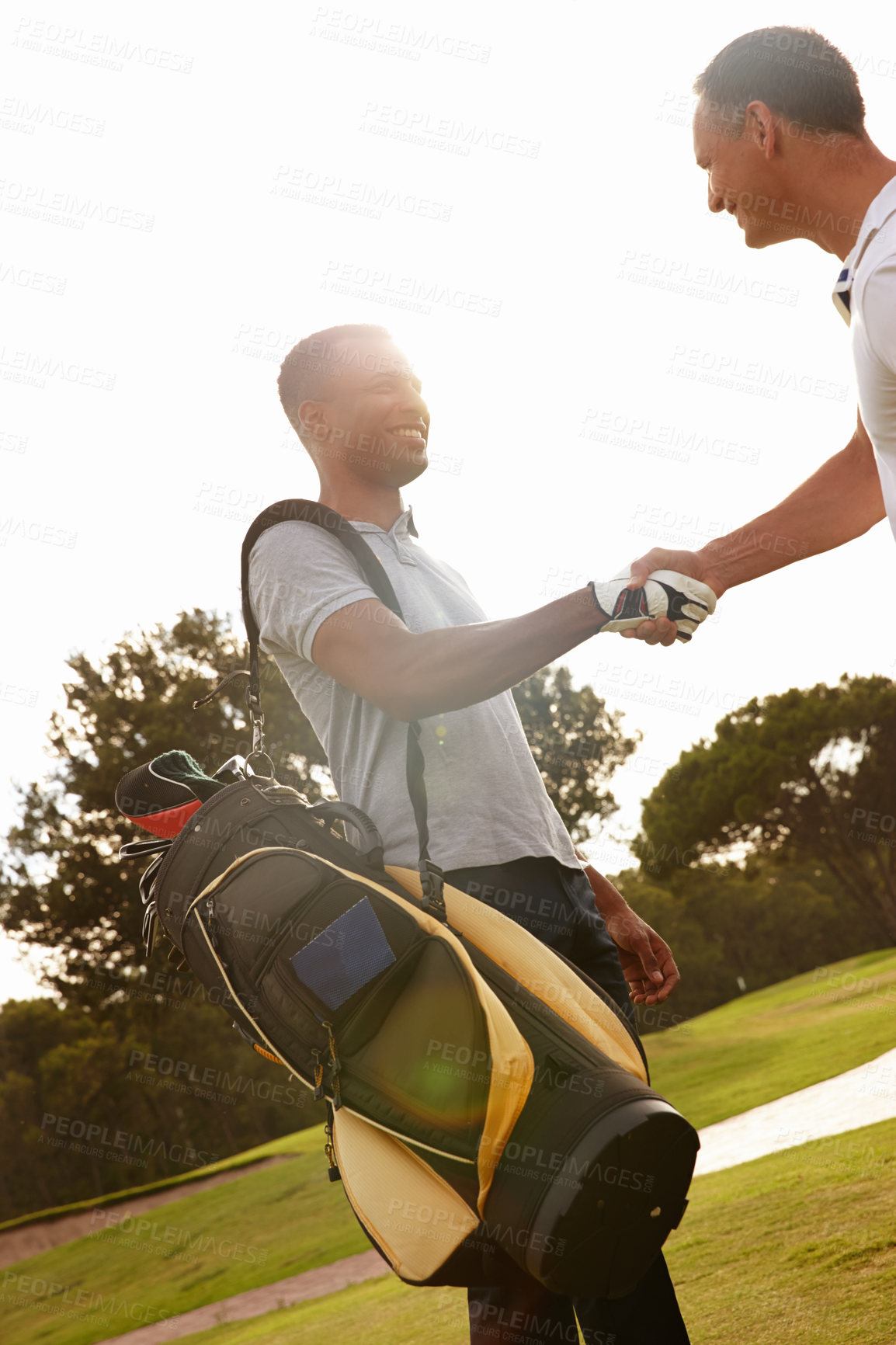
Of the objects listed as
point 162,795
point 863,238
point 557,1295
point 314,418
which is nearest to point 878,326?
point 863,238

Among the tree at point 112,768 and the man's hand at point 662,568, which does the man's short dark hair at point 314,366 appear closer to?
the man's hand at point 662,568

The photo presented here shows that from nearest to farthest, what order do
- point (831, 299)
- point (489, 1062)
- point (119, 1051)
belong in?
1. point (489, 1062)
2. point (831, 299)
3. point (119, 1051)

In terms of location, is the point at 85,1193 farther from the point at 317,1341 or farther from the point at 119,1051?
the point at 317,1341

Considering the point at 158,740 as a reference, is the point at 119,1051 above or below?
below

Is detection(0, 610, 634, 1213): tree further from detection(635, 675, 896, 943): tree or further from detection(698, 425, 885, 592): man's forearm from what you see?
detection(698, 425, 885, 592): man's forearm

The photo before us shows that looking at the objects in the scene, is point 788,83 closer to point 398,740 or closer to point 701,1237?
point 398,740

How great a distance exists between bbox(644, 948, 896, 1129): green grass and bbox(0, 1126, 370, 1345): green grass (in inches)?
184

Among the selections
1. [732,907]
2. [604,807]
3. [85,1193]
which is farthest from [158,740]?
[732,907]

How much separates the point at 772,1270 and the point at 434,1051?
317 centimetres

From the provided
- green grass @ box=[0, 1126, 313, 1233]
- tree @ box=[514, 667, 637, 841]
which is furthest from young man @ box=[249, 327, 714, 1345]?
tree @ box=[514, 667, 637, 841]

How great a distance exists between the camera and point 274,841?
208 cm

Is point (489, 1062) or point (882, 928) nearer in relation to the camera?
point (489, 1062)

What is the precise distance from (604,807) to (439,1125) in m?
25.1

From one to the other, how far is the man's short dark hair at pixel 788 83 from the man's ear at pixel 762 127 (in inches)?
0.5
